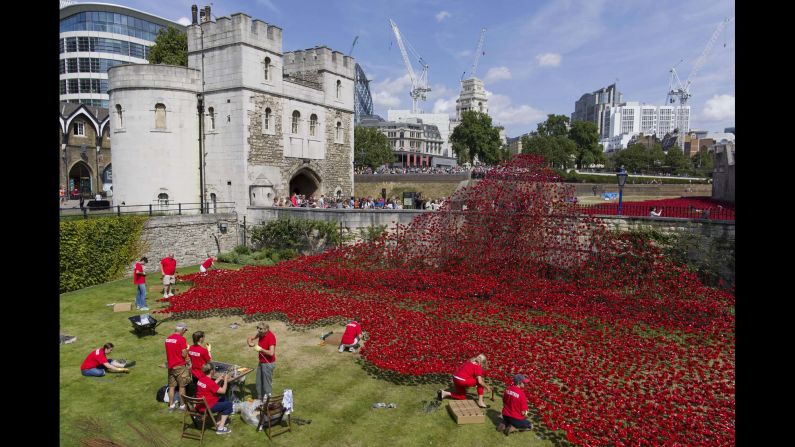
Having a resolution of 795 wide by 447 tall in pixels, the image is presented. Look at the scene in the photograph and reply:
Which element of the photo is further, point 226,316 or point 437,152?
point 437,152

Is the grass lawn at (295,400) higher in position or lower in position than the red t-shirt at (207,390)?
lower

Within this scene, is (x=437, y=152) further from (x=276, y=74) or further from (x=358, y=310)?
(x=358, y=310)

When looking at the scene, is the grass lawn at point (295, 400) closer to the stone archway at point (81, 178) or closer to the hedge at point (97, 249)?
the hedge at point (97, 249)

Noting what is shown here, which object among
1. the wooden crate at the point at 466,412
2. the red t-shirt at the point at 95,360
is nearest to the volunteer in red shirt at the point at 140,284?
the red t-shirt at the point at 95,360

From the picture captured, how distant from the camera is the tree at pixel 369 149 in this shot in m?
79.1

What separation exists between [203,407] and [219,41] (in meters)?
24.8

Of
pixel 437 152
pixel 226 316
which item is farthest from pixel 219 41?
pixel 437 152

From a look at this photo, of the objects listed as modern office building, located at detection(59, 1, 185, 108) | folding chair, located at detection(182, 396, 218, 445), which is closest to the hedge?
folding chair, located at detection(182, 396, 218, 445)

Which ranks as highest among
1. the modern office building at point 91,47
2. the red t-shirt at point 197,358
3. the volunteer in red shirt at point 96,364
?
the modern office building at point 91,47

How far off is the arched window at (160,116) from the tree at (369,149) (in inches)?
1988

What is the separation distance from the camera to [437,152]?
169750mm

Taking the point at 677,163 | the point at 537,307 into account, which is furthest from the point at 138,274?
the point at 677,163

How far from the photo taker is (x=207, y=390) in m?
8.98

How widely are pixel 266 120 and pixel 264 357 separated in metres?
22.5
